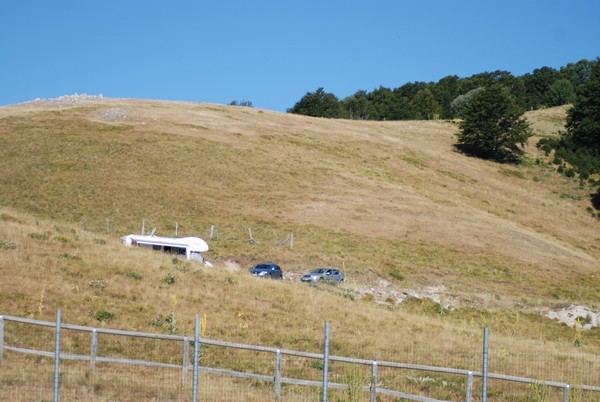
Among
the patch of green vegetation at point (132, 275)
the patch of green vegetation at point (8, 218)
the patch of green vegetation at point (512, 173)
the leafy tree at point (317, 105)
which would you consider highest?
the leafy tree at point (317, 105)

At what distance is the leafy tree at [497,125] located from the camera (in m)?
92.9

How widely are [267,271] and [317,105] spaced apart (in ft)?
356

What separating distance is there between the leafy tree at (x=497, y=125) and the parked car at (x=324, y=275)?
54392mm

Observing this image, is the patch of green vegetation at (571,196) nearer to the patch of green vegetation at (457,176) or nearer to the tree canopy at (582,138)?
the tree canopy at (582,138)

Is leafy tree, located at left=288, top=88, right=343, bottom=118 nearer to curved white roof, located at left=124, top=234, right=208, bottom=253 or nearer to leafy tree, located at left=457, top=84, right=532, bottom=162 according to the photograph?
leafy tree, located at left=457, top=84, right=532, bottom=162

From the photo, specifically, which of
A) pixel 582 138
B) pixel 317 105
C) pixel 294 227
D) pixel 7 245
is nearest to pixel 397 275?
pixel 294 227

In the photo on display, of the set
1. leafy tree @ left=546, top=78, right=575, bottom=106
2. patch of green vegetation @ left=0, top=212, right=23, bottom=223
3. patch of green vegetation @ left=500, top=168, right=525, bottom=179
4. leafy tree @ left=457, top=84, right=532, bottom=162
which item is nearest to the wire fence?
patch of green vegetation @ left=0, top=212, right=23, bottom=223

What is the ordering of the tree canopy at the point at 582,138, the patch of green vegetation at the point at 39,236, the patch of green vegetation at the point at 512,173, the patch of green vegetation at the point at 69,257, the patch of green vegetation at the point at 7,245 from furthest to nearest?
1. the tree canopy at the point at 582,138
2. the patch of green vegetation at the point at 512,173
3. the patch of green vegetation at the point at 39,236
4. the patch of green vegetation at the point at 7,245
5. the patch of green vegetation at the point at 69,257

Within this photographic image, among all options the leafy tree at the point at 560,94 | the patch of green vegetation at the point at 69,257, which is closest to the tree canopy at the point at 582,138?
the leafy tree at the point at 560,94

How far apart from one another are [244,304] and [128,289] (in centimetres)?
437

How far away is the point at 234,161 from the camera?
7575cm

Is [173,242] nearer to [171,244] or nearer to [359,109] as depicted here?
[171,244]

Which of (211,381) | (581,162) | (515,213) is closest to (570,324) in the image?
Result: (211,381)

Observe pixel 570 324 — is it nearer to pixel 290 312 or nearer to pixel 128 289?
pixel 290 312
